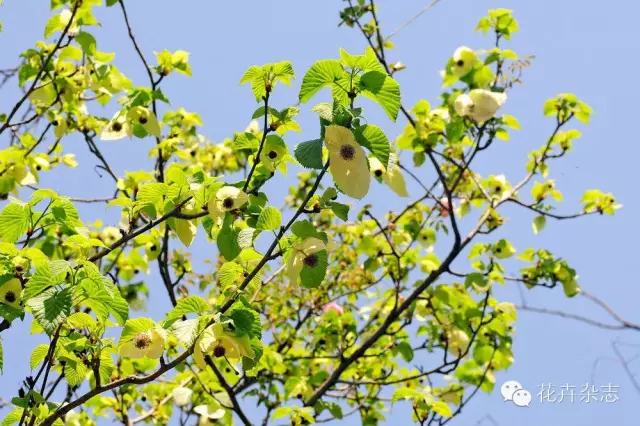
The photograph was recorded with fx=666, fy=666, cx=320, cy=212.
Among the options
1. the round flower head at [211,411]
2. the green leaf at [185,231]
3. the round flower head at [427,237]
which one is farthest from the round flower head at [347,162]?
the round flower head at [427,237]

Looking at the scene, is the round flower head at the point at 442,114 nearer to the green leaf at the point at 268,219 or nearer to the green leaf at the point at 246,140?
the green leaf at the point at 246,140

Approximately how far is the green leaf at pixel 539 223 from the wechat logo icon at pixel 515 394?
2.63 ft

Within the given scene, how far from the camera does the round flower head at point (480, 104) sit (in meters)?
2.78

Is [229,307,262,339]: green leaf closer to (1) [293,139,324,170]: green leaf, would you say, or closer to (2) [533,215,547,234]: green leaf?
(1) [293,139,324,170]: green leaf

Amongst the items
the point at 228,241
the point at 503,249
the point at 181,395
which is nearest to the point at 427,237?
the point at 503,249

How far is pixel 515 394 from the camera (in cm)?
303

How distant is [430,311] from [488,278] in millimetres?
313

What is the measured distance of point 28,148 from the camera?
2830mm

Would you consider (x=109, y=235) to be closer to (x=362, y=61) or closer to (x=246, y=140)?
(x=246, y=140)

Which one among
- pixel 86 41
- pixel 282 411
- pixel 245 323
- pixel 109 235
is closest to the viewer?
pixel 245 323

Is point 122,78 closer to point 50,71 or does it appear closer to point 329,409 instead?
point 50,71

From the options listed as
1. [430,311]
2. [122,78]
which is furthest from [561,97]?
[122,78]

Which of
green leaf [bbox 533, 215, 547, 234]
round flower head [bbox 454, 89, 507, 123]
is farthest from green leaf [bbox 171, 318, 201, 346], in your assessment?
green leaf [bbox 533, 215, 547, 234]

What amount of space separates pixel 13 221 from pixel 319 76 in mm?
801
